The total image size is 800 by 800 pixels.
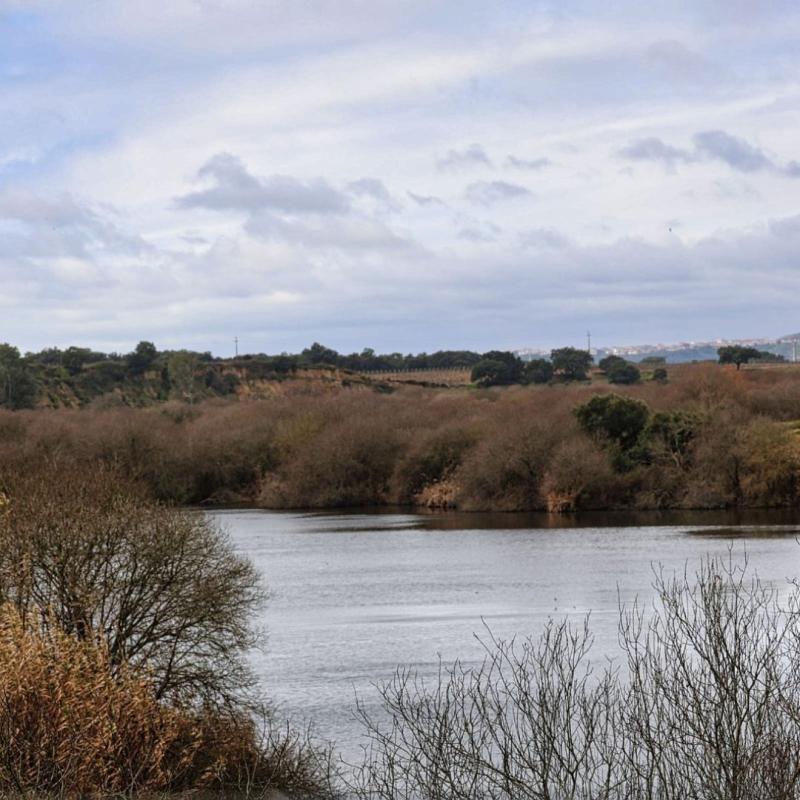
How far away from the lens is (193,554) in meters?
33.3

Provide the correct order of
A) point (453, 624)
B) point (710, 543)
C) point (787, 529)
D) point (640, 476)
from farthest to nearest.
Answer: point (640, 476) → point (787, 529) → point (710, 543) → point (453, 624)

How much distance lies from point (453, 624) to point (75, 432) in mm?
63576

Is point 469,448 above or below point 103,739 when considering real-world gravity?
above

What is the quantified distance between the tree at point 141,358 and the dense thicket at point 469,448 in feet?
216

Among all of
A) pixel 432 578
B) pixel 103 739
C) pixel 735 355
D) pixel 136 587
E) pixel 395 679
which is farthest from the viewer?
pixel 735 355

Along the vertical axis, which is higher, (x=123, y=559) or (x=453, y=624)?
(x=123, y=559)

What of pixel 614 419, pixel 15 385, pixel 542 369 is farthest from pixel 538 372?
pixel 614 419

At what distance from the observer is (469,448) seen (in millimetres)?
94812

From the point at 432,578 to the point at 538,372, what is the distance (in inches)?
5097

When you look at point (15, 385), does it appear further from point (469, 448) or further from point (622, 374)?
point (469, 448)

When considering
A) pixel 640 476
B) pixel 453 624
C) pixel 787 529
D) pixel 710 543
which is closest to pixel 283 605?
pixel 453 624

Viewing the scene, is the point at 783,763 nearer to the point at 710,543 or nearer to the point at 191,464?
the point at 710,543

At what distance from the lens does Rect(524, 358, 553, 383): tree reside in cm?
18138

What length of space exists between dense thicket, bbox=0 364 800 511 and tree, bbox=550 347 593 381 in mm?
64559
